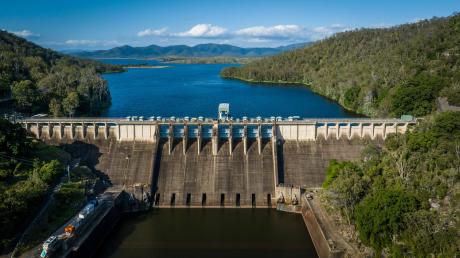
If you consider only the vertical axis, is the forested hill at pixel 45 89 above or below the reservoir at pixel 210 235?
above

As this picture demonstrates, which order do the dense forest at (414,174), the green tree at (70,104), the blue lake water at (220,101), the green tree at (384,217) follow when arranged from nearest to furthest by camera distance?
1. the dense forest at (414,174)
2. the green tree at (384,217)
3. the green tree at (70,104)
4. the blue lake water at (220,101)

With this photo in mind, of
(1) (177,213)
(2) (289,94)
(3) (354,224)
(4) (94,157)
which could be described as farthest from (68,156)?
(2) (289,94)

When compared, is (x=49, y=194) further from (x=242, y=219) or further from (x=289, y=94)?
Answer: (x=289, y=94)

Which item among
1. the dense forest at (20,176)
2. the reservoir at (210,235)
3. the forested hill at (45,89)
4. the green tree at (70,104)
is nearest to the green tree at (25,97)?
the forested hill at (45,89)

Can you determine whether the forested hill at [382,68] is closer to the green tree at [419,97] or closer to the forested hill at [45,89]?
the green tree at [419,97]

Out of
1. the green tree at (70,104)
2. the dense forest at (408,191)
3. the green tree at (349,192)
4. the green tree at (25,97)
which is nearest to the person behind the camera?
the dense forest at (408,191)

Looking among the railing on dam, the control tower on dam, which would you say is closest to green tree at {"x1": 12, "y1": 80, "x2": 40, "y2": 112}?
the railing on dam
